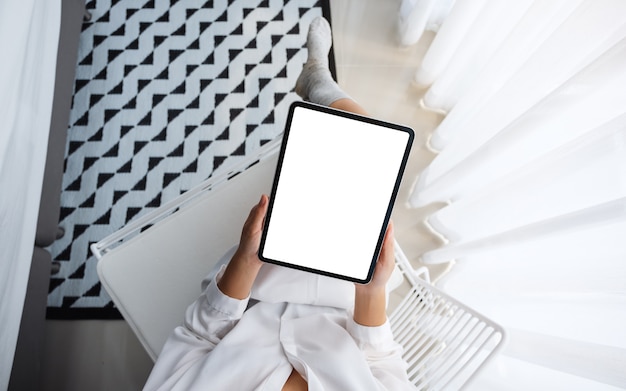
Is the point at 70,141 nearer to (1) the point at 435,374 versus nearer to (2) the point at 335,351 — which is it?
(2) the point at 335,351

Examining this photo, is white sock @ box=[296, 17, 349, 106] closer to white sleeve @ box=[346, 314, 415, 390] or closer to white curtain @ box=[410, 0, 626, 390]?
white curtain @ box=[410, 0, 626, 390]

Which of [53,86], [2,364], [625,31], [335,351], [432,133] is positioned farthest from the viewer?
[432,133]

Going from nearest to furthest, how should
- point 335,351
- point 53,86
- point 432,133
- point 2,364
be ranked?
1. point 335,351
2. point 2,364
3. point 53,86
4. point 432,133

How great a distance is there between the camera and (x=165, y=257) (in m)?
0.97

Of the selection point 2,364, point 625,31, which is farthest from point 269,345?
point 625,31

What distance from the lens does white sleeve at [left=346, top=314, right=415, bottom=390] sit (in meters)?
0.77

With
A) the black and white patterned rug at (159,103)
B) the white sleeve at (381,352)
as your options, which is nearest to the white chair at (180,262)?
the white sleeve at (381,352)

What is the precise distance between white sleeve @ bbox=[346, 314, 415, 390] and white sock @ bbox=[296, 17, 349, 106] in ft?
1.57

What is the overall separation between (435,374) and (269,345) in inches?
11.5

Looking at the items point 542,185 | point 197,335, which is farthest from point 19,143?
point 542,185

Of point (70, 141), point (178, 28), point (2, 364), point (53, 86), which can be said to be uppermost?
point (178, 28)

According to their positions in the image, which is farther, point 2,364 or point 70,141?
point 70,141

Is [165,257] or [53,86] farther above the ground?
[53,86]

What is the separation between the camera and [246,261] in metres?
0.74
